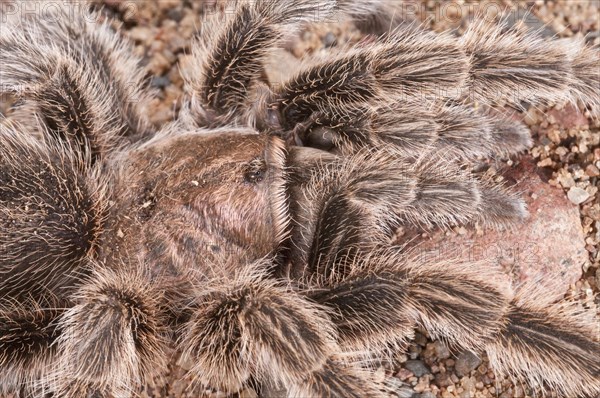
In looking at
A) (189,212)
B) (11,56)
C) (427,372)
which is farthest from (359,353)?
(11,56)

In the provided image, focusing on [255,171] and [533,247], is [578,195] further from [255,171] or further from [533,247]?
[255,171]

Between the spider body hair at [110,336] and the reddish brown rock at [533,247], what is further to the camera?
the reddish brown rock at [533,247]

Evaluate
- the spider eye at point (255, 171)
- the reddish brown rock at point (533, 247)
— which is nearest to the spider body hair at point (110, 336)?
the spider eye at point (255, 171)

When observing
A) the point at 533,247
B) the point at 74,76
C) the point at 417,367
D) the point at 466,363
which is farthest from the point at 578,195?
the point at 74,76

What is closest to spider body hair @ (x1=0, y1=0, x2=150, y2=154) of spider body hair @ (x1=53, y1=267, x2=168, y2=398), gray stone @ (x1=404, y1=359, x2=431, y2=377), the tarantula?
the tarantula

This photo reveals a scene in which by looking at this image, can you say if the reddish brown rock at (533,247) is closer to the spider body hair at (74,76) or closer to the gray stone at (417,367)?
the gray stone at (417,367)

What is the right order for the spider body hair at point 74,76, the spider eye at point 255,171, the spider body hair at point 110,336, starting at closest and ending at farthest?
1. the spider body hair at point 110,336
2. the spider eye at point 255,171
3. the spider body hair at point 74,76

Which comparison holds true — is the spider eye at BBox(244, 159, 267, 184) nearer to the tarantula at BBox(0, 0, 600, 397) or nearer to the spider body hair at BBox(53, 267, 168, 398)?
the tarantula at BBox(0, 0, 600, 397)
